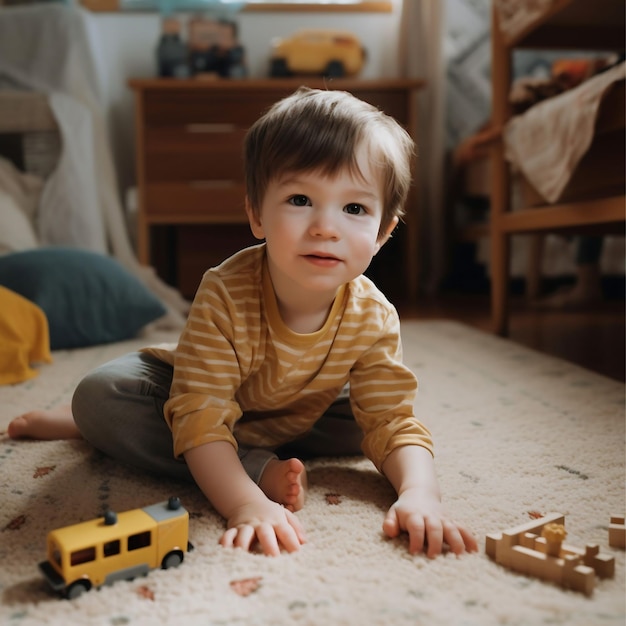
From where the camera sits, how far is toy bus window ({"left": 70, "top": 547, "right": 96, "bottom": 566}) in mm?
466

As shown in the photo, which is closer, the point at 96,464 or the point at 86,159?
the point at 96,464

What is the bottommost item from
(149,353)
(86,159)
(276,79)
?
(149,353)

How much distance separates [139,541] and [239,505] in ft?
0.35

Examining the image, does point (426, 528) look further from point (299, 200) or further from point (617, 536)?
point (299, 200)

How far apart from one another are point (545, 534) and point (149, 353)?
0.46 meters

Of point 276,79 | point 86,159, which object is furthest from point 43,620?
point 276,79

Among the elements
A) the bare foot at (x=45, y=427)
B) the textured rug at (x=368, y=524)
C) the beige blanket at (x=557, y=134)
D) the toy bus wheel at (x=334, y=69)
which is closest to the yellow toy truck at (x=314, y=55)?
the toy bus wheel at (x=334, y=69)

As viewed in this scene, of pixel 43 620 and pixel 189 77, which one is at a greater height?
pixel 189 77

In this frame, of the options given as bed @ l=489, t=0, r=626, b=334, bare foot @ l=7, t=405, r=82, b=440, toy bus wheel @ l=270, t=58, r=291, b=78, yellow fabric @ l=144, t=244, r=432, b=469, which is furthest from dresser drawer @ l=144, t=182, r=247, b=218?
yellow fabric @ l=144, t=244, r=432, b=469

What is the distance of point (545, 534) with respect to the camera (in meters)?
0.51

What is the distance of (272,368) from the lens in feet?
2.27

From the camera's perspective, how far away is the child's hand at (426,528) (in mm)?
544

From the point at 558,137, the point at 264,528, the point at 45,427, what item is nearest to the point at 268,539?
the point at 264,528

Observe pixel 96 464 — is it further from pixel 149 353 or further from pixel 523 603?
pixel 523 603
